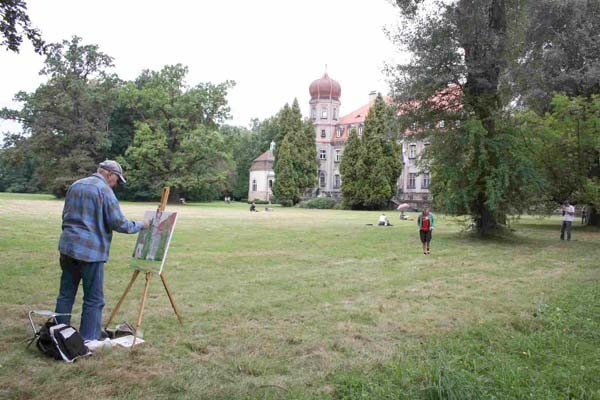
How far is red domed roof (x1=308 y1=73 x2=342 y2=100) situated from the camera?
7475cm

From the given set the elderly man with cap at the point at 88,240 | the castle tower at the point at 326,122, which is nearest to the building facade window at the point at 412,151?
the castle tower at the point at 326,122

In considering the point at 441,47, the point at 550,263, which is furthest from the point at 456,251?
the point at 441,47

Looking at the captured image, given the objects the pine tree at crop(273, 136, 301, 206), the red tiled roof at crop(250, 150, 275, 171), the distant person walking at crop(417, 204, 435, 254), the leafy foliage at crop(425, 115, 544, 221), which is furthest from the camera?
the red tiled roof at crop(250, 150, 275, 171)

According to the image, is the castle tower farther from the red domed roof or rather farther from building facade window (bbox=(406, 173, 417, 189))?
building facade window (bbox=(406, 173, 417, 189))

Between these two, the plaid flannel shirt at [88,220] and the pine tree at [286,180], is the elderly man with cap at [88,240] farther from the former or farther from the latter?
the pine tree at [286,180]

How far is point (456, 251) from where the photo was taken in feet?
50.2

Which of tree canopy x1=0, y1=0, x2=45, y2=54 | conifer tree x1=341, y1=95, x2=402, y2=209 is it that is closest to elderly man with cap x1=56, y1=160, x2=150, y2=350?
tree canopy x1=0, y1=0, x2=45, y2=54

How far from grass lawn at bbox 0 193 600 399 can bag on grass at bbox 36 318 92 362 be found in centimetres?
12

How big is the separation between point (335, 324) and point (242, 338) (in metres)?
1.33

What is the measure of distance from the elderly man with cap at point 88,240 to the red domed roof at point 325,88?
71.7 m

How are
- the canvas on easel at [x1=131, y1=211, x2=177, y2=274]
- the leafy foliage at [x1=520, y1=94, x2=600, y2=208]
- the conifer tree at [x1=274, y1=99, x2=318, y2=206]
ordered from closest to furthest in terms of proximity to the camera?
the canvas on easel at [x1=131, y1=211, x2=177, y2=274] → the leafy foliage at [x1=520, y1=94, x2=600, y2=208] → the conifer tree at [x1=274, y1=99, x2=318, y2=206]

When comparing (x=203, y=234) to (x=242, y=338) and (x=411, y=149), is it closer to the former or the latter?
(x=242, y=338)

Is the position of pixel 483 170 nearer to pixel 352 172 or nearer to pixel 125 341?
pixel 125 341

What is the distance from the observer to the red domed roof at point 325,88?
2943 inches
